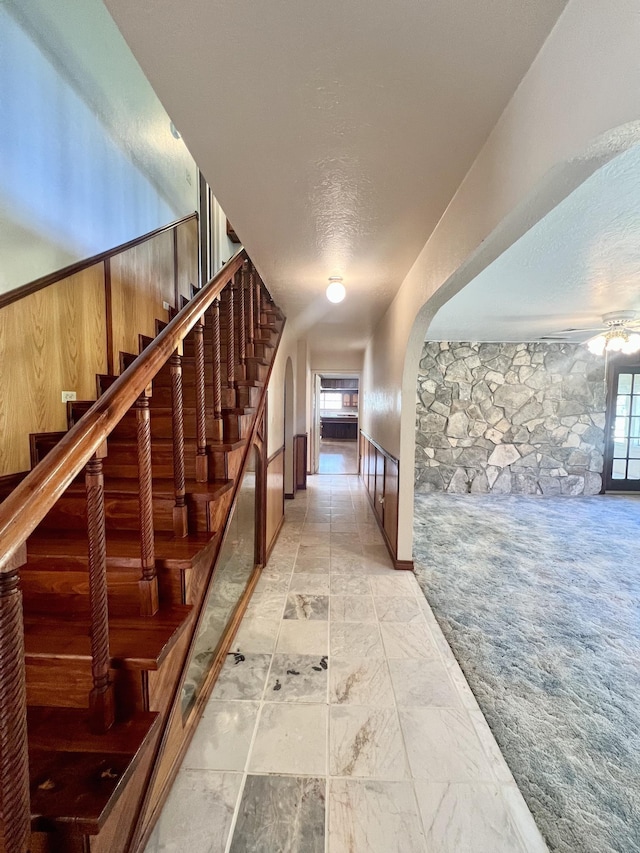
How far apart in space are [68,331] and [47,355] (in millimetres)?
230

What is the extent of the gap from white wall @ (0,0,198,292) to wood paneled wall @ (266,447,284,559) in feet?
6.86

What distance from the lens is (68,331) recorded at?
218 centimetres

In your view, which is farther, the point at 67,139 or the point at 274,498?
the point at 274,498

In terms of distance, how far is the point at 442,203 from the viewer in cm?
164

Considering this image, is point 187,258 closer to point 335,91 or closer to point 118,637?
point 335,91

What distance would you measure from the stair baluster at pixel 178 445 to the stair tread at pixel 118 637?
313 mm

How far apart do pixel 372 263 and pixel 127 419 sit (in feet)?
6.09

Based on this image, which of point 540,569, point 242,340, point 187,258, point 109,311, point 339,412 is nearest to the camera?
point 242,340

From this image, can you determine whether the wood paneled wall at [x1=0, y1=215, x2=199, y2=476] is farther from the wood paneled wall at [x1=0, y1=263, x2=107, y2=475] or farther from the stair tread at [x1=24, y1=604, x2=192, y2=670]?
the stair tread at [x1=24, y1=604, x2=192, y2=670]

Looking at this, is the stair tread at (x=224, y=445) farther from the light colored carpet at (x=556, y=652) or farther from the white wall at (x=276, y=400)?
the light colored carpet at (x=556, y=652)

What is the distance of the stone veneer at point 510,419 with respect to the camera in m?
5.60

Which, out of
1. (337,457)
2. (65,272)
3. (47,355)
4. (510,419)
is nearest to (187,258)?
(65,272)

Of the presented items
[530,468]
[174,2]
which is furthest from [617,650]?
[530,468]

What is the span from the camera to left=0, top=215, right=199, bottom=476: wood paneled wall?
1805 millimetres
